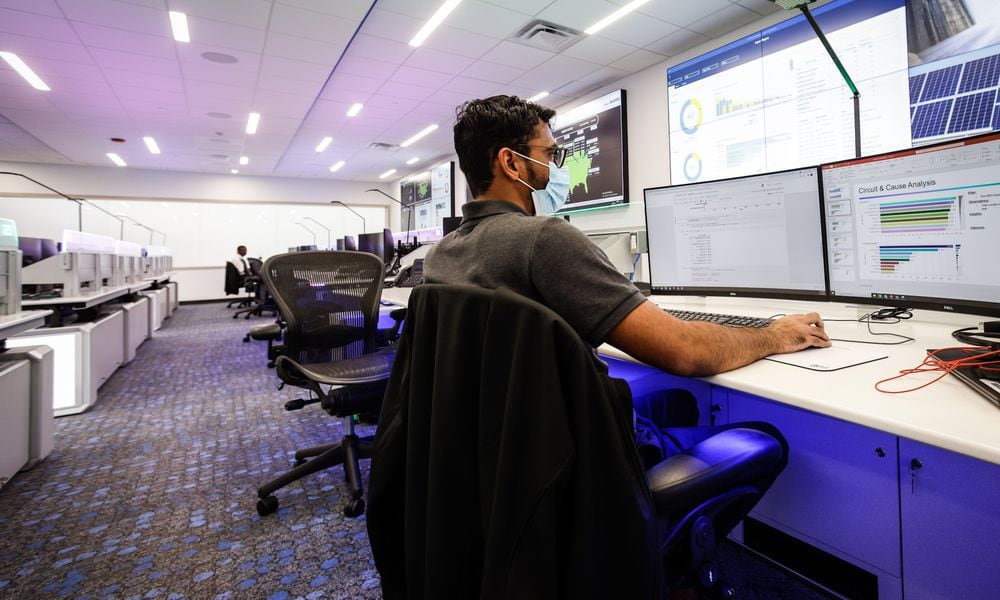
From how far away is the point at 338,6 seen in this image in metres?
3.35

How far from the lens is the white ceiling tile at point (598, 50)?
4047mm

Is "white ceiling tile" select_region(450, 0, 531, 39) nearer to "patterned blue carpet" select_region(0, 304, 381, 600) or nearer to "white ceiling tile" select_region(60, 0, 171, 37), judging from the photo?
"white ceiling tile" select_region(60, 0, 171, 37)

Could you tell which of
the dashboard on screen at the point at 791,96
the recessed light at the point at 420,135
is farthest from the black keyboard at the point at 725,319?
the recessed light at the point at 420,135

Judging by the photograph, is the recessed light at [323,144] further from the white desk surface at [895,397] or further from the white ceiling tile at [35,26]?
the white desk surface at [895,397]

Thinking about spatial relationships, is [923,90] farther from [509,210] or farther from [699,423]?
[509,210]

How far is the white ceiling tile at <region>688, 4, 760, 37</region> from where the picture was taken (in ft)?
11.8

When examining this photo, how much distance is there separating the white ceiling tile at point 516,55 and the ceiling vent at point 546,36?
3.4 inches

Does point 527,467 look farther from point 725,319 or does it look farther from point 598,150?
point 598,150

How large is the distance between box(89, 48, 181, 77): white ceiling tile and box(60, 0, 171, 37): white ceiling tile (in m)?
0.55

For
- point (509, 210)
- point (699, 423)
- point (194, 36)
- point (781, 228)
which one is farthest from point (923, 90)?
point (194, 36)

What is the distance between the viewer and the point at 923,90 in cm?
285

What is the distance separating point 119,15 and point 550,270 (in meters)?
4.41

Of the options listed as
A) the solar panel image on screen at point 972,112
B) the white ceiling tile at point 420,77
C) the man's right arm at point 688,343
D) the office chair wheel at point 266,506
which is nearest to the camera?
the man's right arm at point 688,343

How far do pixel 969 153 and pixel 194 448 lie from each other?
3.06m
